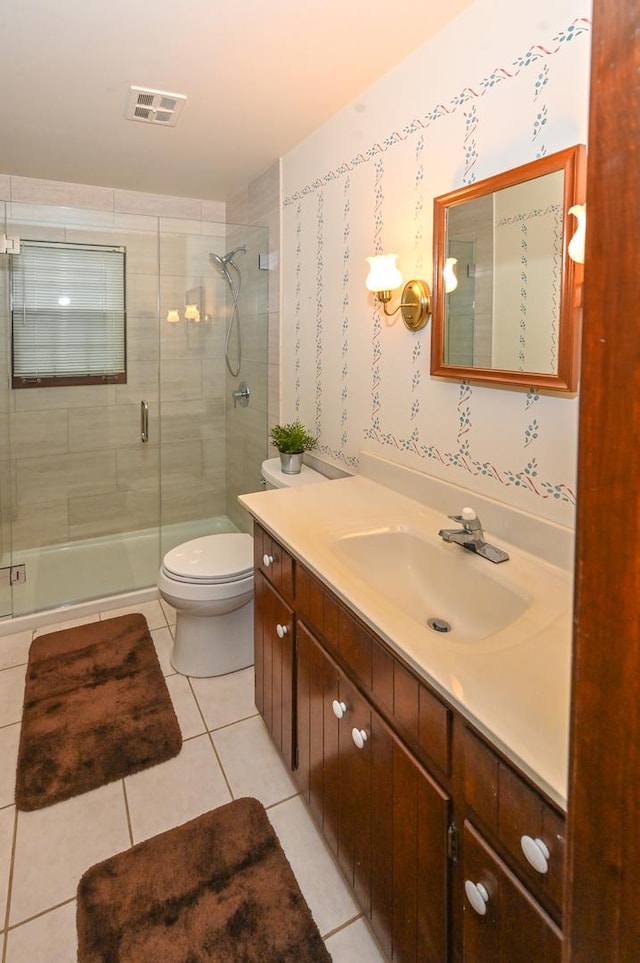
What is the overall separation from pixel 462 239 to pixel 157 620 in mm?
2274

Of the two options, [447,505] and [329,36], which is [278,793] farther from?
[329,36]

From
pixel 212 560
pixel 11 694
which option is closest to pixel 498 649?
pixel 212 560

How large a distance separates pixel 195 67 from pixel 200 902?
8.45 feet

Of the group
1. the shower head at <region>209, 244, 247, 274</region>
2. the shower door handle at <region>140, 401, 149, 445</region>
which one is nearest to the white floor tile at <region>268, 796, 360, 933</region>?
the shower door handle at <region>140, 401, 149, 445</region>

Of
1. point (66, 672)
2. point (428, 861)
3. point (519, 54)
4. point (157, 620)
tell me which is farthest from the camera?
point (157, 620)

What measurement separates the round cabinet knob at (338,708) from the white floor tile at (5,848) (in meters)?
0.99

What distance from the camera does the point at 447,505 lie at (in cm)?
167

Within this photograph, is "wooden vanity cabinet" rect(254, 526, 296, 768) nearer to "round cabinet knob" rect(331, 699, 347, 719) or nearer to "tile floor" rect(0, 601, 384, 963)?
"tile floor" rect(0, 601, 384, 963)

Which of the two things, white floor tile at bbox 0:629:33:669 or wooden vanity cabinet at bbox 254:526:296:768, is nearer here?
wooden vanity cabinet at bbox 254:526:296:768

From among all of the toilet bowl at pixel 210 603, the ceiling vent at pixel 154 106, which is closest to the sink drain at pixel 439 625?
the toilet bowl at pixel 210 603

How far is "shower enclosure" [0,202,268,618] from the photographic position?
3082mm

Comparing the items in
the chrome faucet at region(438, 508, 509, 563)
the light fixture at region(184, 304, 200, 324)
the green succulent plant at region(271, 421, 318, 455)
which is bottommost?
the chrome faucet at region(438, 508, 509, 563)

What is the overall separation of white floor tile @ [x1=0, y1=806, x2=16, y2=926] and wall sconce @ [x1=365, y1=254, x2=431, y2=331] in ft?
6.54

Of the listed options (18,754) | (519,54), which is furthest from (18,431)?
(519,54)
